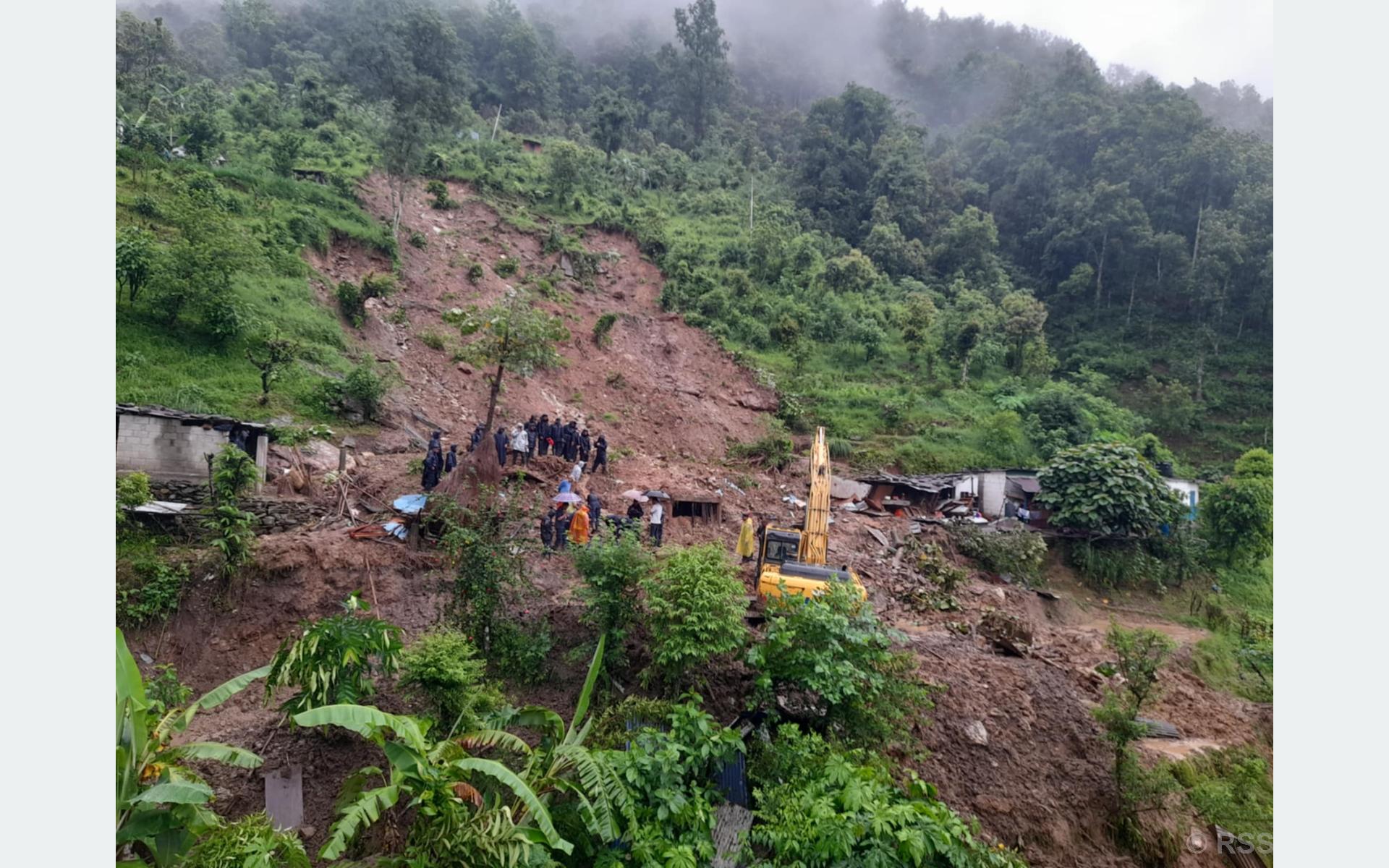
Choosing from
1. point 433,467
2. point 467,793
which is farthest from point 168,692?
point 433,467

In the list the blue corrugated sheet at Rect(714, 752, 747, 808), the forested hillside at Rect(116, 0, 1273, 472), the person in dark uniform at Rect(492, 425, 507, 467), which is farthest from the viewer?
the forested hillside at Rect(116, 0, 1273, 472)

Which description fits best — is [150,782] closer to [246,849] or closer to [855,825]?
[246,849]

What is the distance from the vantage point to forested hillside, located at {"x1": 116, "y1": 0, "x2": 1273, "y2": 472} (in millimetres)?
19469

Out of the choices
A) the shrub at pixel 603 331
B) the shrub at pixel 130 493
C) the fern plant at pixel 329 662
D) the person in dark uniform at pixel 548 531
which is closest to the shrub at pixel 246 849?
the fern plant at pixel 329 662

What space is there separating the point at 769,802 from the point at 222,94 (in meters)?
40.9

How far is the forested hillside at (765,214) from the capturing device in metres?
19.5

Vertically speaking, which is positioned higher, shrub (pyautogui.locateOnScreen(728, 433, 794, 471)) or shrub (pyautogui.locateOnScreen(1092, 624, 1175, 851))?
shrub (pyautogui.locateOnScreen(728, 433, 794, 471))

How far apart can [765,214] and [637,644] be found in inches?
1394

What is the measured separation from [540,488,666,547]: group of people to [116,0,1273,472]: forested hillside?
272 inches

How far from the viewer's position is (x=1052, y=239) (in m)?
41.2

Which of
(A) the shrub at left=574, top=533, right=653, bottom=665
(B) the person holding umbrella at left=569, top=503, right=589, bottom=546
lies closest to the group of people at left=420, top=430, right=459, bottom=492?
(B) the person holding umbrella at left=569, top=503, right=589, bottom=546

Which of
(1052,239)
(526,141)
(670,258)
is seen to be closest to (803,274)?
(670,258)

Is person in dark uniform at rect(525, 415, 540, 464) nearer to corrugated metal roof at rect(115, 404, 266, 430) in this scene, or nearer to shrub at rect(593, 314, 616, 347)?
corrugated metal roof at rect(115, 404, 266, 430)

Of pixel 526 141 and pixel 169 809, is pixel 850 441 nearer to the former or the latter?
pixel 169 809
